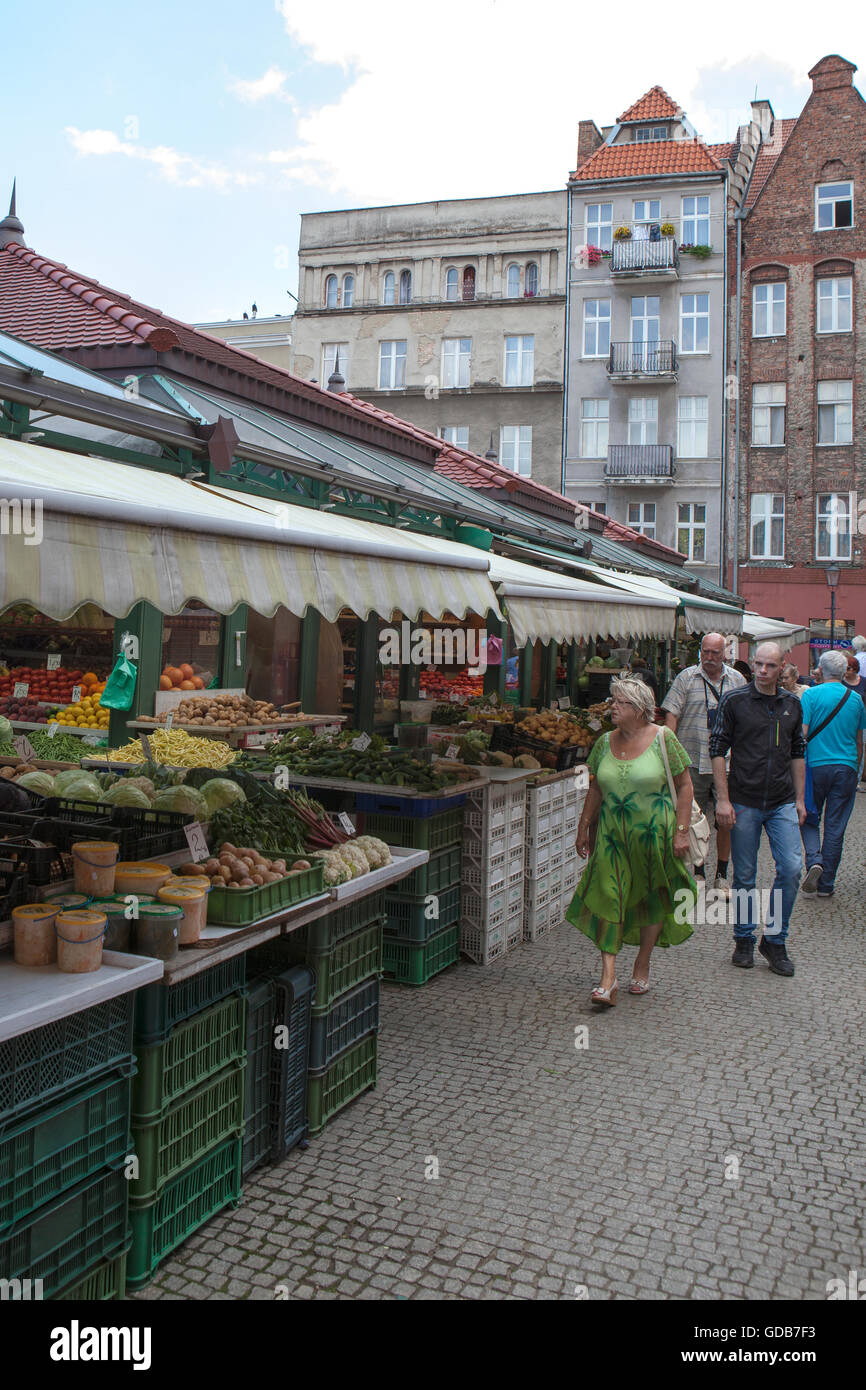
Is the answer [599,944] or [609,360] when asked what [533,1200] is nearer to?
[599,944]

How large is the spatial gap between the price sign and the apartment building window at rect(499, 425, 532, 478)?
3445 centimetres

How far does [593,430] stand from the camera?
36.3 m

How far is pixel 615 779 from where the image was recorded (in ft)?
19.3

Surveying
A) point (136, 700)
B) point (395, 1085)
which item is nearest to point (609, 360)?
point (136, 700)

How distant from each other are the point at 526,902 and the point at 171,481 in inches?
164

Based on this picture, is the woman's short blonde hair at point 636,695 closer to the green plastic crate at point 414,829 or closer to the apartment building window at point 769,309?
the green plastic crate at point 414,829

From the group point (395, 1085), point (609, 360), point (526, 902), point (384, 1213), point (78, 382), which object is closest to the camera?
point (384, 1213)

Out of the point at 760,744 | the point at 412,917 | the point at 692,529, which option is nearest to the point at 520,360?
the point at 692,529

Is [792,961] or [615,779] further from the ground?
[615,779]

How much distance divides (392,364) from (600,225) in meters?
9.01

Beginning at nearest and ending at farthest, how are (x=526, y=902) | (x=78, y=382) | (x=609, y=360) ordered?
1. (x=78, y=382)
2. (x=526, y=902)
3. (x=609, y=360)

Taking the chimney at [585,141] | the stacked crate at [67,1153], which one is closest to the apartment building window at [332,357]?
the chimney at [585,141]

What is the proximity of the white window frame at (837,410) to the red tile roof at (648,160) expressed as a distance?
8.53 metres

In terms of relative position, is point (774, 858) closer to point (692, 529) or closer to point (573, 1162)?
point (573, 1162)
